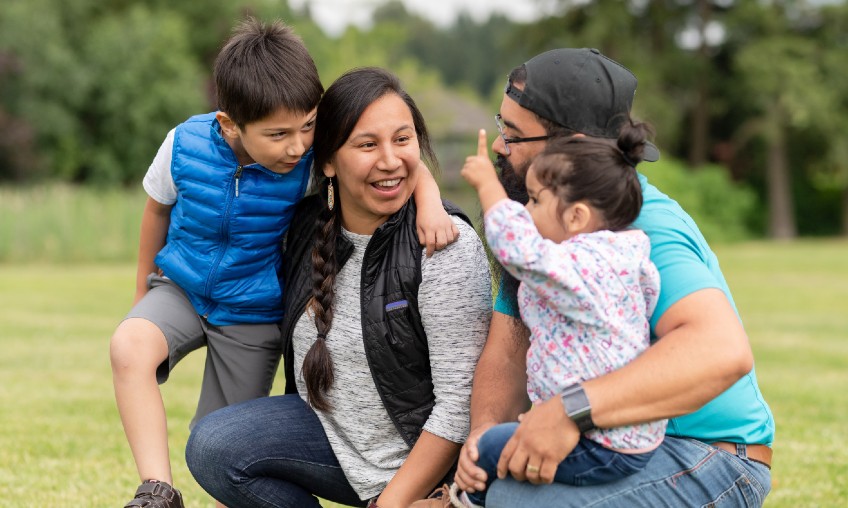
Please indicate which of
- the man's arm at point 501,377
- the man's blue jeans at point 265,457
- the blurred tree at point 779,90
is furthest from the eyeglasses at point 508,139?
the blurred tree at point 779,90

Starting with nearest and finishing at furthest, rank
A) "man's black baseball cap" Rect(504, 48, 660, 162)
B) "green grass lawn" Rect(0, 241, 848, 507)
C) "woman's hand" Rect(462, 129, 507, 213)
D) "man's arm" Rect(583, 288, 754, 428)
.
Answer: "man's arm" Rect(583, 288, 754, 428)
"woman's hand" Rect(462, 129, 507, 213)
"man's black baseball cap" Rect(504, 48, 660, 162)
"green grass lawn" Rect(0, 241, 848, 507)

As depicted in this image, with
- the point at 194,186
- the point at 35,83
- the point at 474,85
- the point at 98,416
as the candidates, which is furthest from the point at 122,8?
the point at 474,85

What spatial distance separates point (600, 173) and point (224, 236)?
1.48 m

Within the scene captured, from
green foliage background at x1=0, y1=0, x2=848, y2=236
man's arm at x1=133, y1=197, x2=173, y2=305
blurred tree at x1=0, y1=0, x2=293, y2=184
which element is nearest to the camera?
man's arm at x1=133, y1=197, x2=173, y2=305

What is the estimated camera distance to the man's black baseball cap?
105 inches

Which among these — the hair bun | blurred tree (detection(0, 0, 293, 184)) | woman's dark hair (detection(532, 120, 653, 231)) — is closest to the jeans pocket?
woman's dark hair (detection(532, 120, 653, 231))

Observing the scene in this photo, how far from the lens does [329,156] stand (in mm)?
3174

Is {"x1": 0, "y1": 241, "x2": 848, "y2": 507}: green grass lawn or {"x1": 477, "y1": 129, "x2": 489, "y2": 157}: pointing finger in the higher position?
{"x1": 477, "y1": 129, "x2": 489, "y2": 157}: pointing finger

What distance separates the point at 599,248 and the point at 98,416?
4.82 meters

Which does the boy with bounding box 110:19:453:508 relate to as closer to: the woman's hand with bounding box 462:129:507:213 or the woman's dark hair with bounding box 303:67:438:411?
the woman's dark hair with bounding box 303:67:438:411

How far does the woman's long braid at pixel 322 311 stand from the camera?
3133 millimetres

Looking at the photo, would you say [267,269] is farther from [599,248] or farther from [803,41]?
[803,41]

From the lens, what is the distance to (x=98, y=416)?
6.40 meters

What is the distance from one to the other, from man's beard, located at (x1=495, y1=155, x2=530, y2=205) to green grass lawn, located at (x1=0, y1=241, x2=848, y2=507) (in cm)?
230
